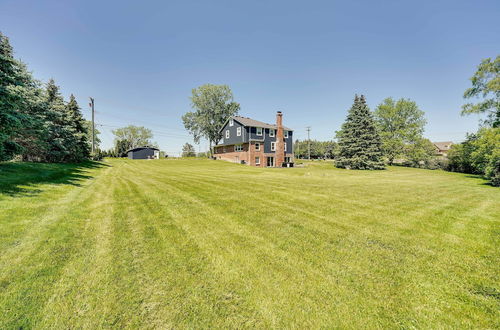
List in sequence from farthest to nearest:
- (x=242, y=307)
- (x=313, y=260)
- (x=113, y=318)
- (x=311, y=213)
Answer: (x=311, y=213)
(x=313, y=260)
(x=242, y=307)
(x=113, y=318)

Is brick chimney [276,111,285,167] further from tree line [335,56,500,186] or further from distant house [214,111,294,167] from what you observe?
tree line [335,56,500,186]

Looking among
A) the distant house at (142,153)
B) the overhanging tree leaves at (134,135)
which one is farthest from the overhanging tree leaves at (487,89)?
the overhanging tree leaves at (134,135)

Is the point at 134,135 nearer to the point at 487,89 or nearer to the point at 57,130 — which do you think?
the point at 57,130

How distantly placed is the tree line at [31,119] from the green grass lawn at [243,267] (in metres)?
7.18

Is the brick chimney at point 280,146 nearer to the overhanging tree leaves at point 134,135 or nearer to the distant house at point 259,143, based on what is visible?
the distant house at point 259,143

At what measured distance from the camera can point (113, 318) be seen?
231 centimetres

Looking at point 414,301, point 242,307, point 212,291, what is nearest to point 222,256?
point 212,291

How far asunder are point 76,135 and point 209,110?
101ft

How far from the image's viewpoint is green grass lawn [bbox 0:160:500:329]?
240 centimetres

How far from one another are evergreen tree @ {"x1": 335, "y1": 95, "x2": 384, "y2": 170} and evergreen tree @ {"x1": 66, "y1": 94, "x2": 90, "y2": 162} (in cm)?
3680

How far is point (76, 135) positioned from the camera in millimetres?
20641

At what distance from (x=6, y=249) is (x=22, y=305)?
2.19m

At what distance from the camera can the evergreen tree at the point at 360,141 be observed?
105 ft

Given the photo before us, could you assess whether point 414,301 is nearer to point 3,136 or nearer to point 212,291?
point 212,291
